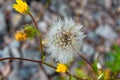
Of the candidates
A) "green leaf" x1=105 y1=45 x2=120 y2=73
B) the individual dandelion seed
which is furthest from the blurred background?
the individual dandelion seed

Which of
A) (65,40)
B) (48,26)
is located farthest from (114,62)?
(65,40)

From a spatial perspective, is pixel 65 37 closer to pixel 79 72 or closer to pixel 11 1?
pixel 79 72

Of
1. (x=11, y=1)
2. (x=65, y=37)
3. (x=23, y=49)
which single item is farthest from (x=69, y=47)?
(x=11, y=1)

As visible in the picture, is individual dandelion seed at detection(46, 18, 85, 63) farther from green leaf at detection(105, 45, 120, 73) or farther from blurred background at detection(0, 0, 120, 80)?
blurred background at detection(0, 0, 120, 80)

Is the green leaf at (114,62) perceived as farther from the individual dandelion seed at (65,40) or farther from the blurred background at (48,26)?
the individual dandelion seed at (65,40)

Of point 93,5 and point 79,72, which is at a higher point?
point 93,5

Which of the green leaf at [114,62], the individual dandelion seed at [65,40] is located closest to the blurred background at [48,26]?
the green leaf at [114,62]
